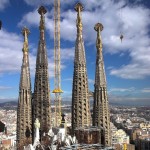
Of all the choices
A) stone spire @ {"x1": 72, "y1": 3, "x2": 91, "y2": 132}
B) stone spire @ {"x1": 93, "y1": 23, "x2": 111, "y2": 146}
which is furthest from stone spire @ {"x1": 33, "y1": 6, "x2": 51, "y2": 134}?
stone spire @ {"x1": 93, "y1": 23, "x2": 111, "y2": 146}

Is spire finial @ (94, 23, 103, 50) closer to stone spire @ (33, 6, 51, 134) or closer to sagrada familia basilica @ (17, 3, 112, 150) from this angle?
sagrada familia basilica @ (17, 3, 112, 150)

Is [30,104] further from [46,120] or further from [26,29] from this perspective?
[26,29]

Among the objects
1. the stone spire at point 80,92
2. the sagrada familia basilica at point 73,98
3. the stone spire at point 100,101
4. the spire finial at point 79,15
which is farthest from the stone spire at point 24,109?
the spire finial at point 79,15

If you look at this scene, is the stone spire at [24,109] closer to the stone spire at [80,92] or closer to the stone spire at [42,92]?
the stone spire at [42,92]

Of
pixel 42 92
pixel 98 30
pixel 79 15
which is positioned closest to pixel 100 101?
pixel 42 92

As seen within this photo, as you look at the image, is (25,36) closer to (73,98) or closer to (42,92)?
(42,92)

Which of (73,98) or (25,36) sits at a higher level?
(25,36)
